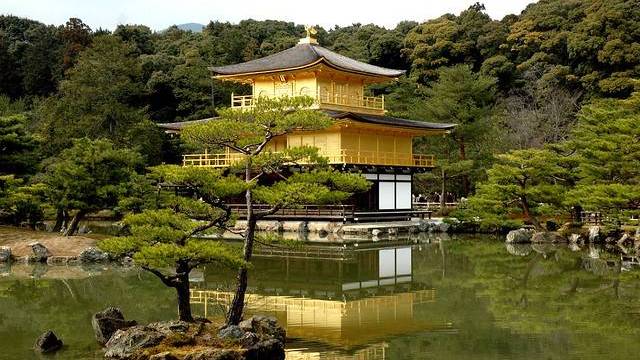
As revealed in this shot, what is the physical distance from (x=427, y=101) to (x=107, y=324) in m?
29.4

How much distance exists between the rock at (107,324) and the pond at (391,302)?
0.23 m

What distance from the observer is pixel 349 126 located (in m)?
30.4

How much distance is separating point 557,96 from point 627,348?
3486cm

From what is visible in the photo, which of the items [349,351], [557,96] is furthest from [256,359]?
[557,96]

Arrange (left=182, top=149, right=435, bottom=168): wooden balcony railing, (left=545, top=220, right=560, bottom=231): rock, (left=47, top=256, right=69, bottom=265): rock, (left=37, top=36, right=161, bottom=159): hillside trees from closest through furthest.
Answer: (left=47, top=256, right=69, bottom=265): rock, (left=545, top=220, right=560, bottom=231): rock, (left=182, top=149, right=435, bottom=168): wooden balcony railing, (left=37, top=36, right=161, bottom=159): hillside trees

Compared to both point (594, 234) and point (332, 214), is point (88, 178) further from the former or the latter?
point (594, 234)

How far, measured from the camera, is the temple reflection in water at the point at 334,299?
10.2m

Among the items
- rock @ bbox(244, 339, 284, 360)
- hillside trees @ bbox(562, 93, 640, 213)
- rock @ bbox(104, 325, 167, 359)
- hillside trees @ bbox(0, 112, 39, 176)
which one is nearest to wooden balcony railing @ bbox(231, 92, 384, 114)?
hillside trees @ bbox(0, 112, 39, 176)

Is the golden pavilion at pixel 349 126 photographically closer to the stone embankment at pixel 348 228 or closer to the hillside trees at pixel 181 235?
the stone embankment at pixel 348 228

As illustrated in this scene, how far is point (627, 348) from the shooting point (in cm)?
979

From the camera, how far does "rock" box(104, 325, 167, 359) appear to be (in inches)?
358

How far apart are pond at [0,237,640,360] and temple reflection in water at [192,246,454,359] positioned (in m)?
0.03

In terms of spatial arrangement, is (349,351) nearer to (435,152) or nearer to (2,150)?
(2,150)

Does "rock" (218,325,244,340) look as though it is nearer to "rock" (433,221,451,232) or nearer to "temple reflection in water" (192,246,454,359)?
"temple reflection in water" (192,246,454,359)
